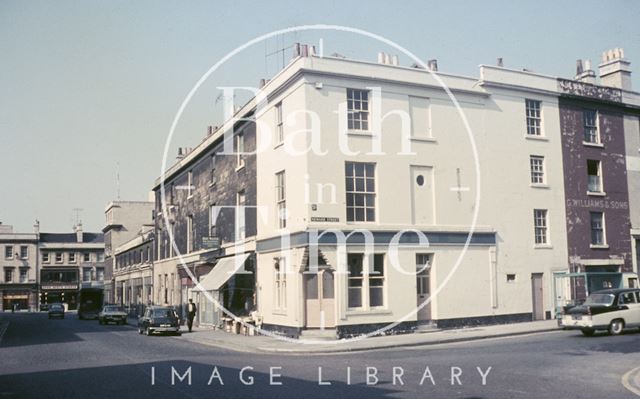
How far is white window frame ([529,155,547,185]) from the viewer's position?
31812 millimetres

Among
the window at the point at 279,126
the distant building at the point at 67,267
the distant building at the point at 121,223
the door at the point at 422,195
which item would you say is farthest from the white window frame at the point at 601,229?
the distant building at the point at 67,267

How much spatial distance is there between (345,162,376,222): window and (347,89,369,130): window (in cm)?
172

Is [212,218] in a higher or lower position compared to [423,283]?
higher

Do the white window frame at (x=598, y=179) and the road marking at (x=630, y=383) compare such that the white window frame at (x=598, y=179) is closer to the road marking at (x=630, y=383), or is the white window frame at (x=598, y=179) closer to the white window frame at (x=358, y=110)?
the white window frame at (x=358, y=110)

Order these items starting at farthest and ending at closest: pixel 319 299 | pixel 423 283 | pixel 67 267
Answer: pixel 67 267 < pixel 423 283 < pixel 319 299

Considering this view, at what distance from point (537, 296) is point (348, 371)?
18208 mm

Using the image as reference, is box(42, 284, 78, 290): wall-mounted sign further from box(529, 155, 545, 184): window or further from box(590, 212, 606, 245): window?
box(590, 212, 606, 245): window

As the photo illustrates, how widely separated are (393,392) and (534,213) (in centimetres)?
2150

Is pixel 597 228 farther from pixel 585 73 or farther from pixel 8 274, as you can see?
pixel 8 274

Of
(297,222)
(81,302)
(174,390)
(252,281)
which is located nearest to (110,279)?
(81,302)

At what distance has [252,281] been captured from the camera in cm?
3167

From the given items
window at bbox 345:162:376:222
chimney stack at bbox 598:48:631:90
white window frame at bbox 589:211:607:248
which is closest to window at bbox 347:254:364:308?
window at bbox 345:162:376:222

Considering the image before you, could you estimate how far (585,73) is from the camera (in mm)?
36062

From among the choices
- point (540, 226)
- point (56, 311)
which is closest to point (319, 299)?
point (540, 226)
